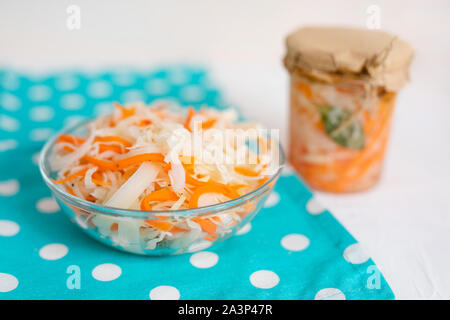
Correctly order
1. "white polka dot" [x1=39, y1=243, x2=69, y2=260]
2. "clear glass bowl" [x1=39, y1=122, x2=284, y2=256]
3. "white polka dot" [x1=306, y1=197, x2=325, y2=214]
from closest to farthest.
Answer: "clear glass bowl" [x1=39, y1=122, x2=284, y2=256], "white polka dot" [x1=39, y1=243, x2=69, y2=260], "white polka dot" [x1=306, y1=197, x2=325, y2=214]

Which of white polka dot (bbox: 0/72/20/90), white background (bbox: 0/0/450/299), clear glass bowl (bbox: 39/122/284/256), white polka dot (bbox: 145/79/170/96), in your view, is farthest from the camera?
white polka dot (bbox: 145/79/170/96)

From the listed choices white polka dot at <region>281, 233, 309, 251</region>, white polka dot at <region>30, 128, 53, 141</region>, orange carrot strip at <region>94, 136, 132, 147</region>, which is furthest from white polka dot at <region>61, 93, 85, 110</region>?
white polka dot at <region>281, 233, 309, 251</region>

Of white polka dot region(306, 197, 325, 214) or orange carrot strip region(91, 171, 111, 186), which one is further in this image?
white polka dot region(306, 197, 325, 214)

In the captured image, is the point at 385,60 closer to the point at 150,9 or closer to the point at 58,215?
the point at 58,215

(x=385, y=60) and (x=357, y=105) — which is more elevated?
(x=385, y=60)

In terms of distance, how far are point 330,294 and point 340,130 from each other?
41cm

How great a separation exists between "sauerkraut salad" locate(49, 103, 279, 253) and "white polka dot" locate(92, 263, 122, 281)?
40 millimetres

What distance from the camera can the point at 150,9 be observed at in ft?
6.09

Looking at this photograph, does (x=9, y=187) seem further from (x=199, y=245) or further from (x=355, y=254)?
(x=355, y=254)

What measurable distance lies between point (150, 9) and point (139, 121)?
1129 millimetres

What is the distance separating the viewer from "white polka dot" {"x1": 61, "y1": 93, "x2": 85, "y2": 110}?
1.41 metres

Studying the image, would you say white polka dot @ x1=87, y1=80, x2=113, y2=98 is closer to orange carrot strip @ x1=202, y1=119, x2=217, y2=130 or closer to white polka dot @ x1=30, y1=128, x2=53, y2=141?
white polka dot @ x1=30, y1=128, x2=53, y2=141

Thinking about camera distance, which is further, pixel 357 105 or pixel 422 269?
pixel 357 105
